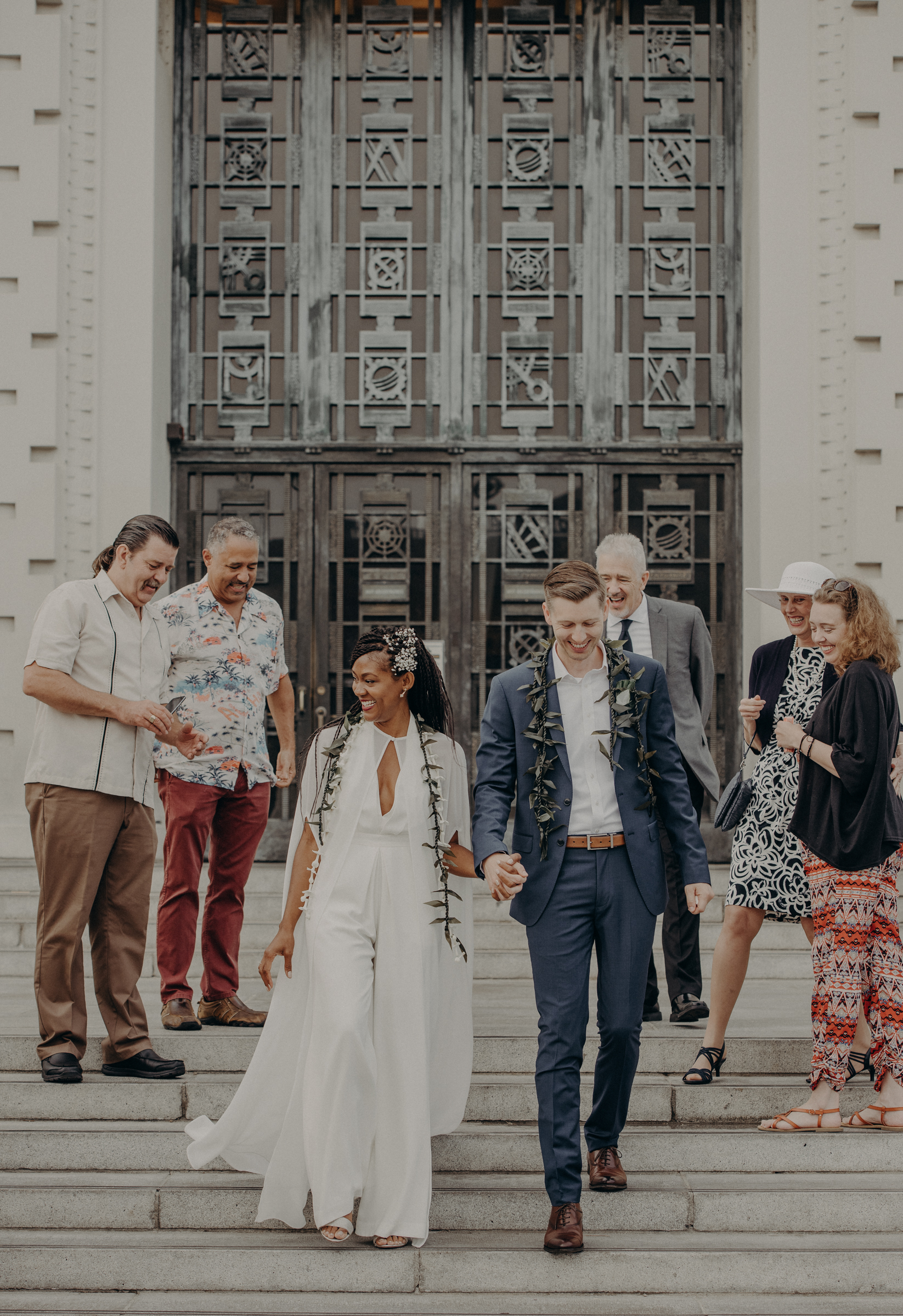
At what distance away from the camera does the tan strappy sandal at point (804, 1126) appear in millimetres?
4578

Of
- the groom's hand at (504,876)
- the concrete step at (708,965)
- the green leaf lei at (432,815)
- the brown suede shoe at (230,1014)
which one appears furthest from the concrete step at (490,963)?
the groom's hand at (504,876)

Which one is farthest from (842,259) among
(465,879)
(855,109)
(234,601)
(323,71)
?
(465,879)

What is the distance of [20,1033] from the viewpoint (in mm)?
5156

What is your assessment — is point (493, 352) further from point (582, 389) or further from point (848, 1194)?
point (848, 1194)

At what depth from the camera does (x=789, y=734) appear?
15.3ft

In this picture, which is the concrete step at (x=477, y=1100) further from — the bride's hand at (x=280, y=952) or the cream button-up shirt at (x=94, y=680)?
the cream button-up shirt at (x=94, y=680)

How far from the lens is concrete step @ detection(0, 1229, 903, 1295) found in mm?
3797

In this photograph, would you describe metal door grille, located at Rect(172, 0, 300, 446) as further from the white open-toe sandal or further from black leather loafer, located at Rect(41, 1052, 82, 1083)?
the white open-toe sandal

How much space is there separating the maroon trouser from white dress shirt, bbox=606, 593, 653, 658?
1.76 meters

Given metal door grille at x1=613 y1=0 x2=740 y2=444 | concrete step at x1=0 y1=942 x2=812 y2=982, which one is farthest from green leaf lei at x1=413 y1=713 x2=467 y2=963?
metal door grille at x1=613 y1=0 x2=740 y2=444

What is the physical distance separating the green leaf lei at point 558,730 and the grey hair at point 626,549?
58.8 inches

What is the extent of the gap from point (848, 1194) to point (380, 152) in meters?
7.78

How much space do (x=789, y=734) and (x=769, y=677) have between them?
0.65m

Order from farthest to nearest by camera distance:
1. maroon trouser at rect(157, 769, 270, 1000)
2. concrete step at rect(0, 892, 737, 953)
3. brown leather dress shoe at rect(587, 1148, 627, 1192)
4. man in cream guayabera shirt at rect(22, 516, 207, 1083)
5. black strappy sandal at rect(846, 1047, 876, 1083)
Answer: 1. concrete step at rect(0, 892, 737, 953)
2. maroon trouser at rect(157, 769, 270, 1000)
3. black strappy sandal at rect(846, 1047, 876, 1083)
4. man in cream guayabera shirt at rect(22, 516, 207, 1083)
5. brown leather dress shoe at rect(587, 1148, 627, 1192)
